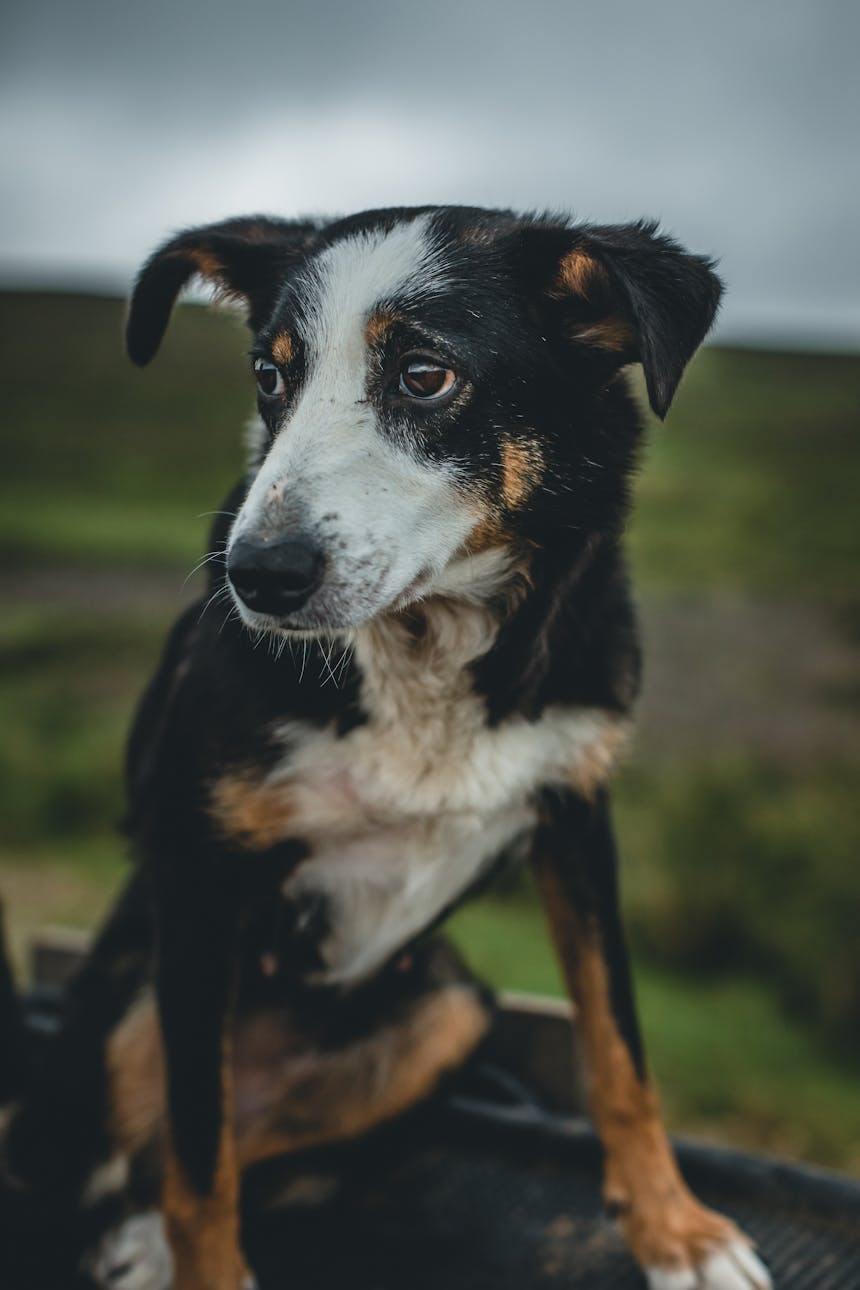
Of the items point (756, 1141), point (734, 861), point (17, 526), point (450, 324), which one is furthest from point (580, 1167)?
point (17, 526)

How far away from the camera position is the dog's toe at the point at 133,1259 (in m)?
2.13

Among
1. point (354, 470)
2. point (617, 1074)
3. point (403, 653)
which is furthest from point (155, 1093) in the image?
point (354, 470)

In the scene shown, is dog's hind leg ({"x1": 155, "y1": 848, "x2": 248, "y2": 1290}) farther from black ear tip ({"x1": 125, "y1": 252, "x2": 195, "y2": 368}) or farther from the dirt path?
the dirt path

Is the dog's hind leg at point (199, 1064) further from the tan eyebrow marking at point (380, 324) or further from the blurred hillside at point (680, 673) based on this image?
the blurred hillside at point (680, 673)

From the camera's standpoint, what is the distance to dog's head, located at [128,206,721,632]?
168cm

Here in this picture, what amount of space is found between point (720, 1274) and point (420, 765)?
3.39ft

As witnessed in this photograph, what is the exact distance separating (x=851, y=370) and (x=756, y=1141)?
1153cm

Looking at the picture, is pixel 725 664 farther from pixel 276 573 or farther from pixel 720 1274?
pixel 276 573

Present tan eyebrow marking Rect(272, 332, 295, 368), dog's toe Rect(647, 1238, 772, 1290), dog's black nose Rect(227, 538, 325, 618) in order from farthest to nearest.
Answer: dog's toe Rect(647, 1238, 772, 1290)
tan eyebrow marking Rect(272, 332, 295, 368)
dog's black nose Rect(227, 538, 325, 618)

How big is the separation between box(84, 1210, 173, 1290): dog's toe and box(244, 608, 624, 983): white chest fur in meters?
0.77

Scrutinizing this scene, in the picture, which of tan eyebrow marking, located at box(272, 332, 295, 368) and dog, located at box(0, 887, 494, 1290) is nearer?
tan eyebrow marking, located at box(272, 332, 295, 368)

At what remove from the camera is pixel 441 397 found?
1.80 metres

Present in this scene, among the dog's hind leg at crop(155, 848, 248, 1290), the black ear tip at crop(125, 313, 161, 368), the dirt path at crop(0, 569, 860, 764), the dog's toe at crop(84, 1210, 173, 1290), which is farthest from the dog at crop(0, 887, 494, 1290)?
the dirt path at crop(0, 569, 860, 764)

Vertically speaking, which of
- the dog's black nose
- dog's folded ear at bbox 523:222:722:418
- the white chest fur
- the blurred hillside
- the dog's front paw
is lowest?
the blurred hillside
